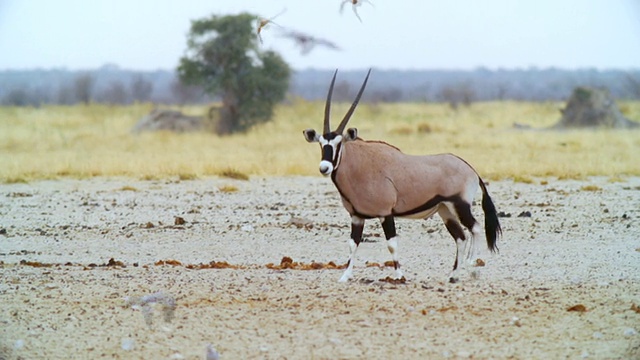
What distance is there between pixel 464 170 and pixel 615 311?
1.83 metres

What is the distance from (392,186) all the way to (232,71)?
2453 centimetres

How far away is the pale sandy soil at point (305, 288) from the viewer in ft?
24.5

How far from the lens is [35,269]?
10.1 metres

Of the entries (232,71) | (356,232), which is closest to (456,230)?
(356,232)

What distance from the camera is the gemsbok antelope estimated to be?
8977 mm

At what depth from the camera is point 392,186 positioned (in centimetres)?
904

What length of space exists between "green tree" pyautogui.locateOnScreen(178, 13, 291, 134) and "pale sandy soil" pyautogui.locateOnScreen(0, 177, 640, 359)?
1795 centimetres

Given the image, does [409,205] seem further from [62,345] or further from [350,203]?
[62,345]

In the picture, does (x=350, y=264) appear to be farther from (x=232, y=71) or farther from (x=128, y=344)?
(x=232, y=71)

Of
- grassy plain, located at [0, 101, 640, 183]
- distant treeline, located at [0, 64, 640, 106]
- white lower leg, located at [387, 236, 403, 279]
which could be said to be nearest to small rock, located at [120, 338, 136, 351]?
white lower leg, located at [387, 236, 403, 279]

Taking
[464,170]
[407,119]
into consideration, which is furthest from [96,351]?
[407,119]

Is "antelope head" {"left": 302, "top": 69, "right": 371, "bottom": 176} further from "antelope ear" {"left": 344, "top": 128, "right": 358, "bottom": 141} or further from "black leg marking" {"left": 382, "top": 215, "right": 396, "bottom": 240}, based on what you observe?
"black leg marking" {"left": 382, "top": 215, "right": 396, "bottom": 240}

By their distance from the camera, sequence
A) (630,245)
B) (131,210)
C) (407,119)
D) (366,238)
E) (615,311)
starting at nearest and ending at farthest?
(615,311) → (630,245) → (366,238) → (131,210) → (407,119)

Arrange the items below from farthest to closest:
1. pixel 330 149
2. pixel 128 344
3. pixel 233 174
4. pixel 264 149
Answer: pixel 264 149
pixel 233 174
pixel 330 149
pixel 128 344
